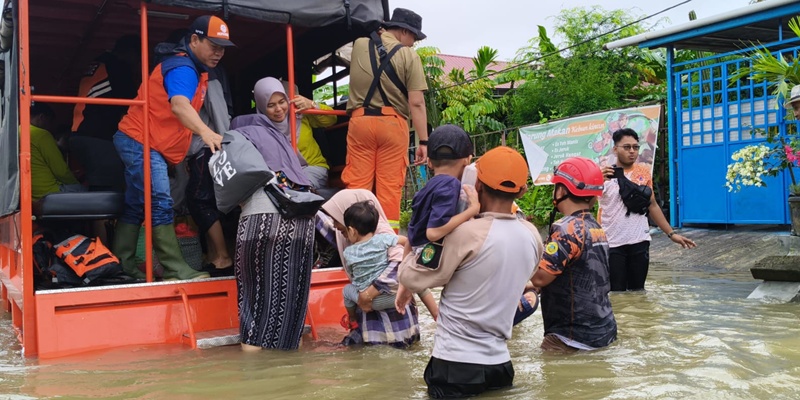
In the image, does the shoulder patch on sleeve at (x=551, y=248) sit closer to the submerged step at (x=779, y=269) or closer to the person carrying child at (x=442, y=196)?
the person carrying child at (x=442, y=196)

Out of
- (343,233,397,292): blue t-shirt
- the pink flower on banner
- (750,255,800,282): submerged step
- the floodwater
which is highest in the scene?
the pink flower on banner

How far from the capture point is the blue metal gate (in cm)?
1039

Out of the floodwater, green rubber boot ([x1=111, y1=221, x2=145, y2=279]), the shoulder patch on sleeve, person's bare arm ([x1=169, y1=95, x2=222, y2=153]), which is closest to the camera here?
the floodwater

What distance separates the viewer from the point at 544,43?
2089cm

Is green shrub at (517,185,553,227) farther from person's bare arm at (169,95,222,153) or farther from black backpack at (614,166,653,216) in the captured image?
person's bare arm at (169,95,222,153)

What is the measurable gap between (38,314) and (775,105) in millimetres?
9610

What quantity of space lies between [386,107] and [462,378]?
3.06m

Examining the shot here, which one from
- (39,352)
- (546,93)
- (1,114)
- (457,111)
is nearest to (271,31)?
(1,114)

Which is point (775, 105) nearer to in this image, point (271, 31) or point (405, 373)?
point (271, 31)

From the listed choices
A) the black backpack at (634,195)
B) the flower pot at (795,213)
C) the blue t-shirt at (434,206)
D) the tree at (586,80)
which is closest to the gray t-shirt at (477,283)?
the blue t-shirt at (434,206)

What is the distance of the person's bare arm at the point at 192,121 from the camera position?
4.75 metres

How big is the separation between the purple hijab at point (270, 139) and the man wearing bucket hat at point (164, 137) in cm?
33

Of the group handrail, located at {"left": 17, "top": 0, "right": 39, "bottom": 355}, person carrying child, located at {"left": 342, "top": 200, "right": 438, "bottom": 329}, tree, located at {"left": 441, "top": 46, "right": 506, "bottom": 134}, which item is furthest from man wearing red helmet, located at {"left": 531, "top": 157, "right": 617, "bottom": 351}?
tree, located at {"left": 441, "top": 46, "right": 506, "bottom": 134}

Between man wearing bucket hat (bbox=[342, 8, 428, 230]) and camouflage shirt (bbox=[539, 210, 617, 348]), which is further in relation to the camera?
man wearing bucket hat (bbox=[342, 8, 428, 230])
